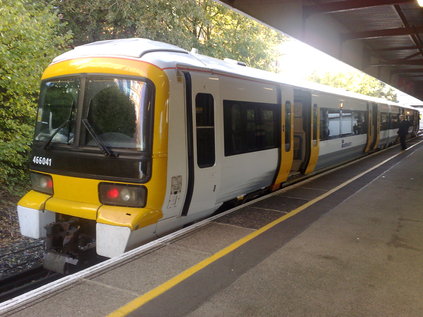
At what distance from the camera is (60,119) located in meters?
5.08

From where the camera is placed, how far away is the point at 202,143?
5.34 m

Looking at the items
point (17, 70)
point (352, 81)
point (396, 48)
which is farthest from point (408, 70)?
point (352, 81)

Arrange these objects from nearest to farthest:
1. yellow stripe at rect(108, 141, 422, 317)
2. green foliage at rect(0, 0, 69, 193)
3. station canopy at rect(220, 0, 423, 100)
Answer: yellow stripe at rect(108, 141, 422, 317) → station canopy at rect(220, 0, 423, 100) → green foliage at rect(0, 0, 69, 193)

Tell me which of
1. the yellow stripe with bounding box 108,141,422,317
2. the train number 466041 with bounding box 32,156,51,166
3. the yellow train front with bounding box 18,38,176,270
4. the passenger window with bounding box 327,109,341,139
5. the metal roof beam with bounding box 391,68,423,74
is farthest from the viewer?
the metal roof beam with bounding box 391,68,423,74

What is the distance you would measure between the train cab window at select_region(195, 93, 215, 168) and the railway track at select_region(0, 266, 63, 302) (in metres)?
2.59

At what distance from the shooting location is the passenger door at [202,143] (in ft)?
16.8

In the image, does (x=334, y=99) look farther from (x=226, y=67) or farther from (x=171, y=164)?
(x=171, y=164)

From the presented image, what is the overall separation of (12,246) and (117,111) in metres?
4.18

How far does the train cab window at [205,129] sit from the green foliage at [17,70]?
4.86 meters

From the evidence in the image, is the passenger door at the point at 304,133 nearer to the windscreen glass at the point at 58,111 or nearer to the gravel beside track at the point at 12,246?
the windscreen glass at the point at 58,111

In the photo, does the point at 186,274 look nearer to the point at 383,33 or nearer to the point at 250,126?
the point at 250,126

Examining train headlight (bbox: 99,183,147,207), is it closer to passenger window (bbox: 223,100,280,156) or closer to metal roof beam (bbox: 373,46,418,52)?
passenger window (bbox: 223,100,280,156)

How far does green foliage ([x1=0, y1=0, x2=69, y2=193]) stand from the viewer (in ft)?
27.0

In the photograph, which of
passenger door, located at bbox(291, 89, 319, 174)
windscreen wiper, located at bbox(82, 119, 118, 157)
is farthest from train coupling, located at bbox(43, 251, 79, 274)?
passenger door, located at bbox(291, 89, 319, 174)
